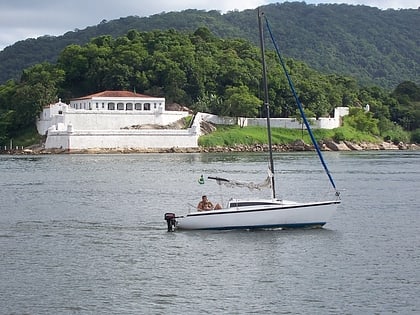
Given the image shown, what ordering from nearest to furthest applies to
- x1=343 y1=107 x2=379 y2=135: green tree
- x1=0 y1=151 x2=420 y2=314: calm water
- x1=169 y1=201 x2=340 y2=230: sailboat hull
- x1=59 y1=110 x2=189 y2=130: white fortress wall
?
x1=0 y1=151 x2=420 y2=314: calm water < x1=169 y1=201 x2=340 y2=230: sailboat hull < x1=59 y1=110 x2=189 y2=130: white fortress wall < x1=343 y1=107 x2=379 y2=135: green tree

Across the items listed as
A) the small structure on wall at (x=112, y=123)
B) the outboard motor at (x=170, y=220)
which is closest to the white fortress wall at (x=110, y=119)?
the small structure on wall at (x=112, y=123)

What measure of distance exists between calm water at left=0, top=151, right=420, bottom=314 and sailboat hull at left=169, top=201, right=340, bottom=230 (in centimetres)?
45

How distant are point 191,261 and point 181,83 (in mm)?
112955

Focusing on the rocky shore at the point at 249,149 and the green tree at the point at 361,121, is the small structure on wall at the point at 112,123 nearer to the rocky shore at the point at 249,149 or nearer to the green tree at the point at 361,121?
the rocky shore at the point at 249,149

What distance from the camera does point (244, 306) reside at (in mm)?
23641

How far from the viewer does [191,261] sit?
29.9m

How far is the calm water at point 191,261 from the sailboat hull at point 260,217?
45 centimetres

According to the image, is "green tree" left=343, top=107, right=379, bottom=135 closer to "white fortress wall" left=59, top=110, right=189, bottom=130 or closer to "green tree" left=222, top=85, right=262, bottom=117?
"green tree" left=222, top=85, right=262, bottom=117

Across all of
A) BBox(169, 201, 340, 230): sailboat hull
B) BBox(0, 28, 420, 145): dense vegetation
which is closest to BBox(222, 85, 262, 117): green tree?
BBox(0, 28, 420, 145): dense vegetation

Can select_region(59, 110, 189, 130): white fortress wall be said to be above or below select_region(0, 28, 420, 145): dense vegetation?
below

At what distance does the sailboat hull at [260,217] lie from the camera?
35.4m

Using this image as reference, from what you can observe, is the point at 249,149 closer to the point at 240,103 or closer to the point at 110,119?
the point at 240,103

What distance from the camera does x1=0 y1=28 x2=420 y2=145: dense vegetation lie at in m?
136

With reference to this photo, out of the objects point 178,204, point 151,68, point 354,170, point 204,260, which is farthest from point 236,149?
point 204,260
